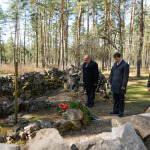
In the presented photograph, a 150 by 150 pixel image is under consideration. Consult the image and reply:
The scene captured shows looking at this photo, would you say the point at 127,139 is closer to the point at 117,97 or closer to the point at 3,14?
the point at 117,97

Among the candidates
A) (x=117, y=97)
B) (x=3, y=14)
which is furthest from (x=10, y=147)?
(x=3, y=14)

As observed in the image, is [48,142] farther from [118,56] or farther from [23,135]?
[118,56]

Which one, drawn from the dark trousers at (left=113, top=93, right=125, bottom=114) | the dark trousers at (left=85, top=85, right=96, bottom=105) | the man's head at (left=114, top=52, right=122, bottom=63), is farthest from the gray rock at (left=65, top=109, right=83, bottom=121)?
the man's head at (left=114, top=52, right=122, bottom=63)

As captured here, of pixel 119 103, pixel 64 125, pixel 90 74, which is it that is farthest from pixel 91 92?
pixel 64 125

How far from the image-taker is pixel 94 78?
4.82 metres

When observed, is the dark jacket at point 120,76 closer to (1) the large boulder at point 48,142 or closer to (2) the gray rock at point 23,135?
(1) the large boulder at point 48,142

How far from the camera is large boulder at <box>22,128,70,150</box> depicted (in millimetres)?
1892

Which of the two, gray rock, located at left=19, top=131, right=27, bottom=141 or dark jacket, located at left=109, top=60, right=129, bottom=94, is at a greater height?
dark jacket, located at left=109, top=60, right=129, bottom=94

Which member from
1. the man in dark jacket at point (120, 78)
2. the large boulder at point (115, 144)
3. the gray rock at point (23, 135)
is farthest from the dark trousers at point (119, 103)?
the gray rock at point (23, 135)

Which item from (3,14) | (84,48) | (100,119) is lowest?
(100,119)

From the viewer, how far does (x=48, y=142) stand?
2.01m

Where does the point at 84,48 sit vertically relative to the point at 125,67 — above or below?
above

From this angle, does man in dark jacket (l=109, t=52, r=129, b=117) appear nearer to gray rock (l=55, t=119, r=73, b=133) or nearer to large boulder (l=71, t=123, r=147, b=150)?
gray rock (l=55, t=119, r=73, b=133)

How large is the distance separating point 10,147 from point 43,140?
0.50 metres
